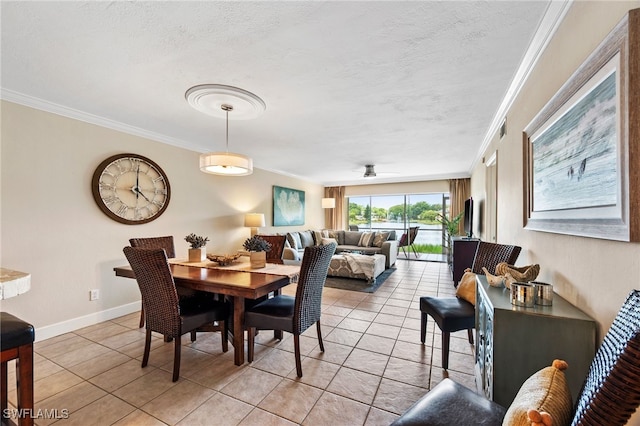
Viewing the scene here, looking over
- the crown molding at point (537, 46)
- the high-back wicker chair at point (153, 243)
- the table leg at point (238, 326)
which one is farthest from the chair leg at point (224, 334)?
the crown molding at point (537, 46)

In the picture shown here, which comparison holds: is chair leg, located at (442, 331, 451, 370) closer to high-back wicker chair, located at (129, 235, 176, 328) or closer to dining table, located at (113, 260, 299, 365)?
dining table, located at (113, 260, 299, 365)

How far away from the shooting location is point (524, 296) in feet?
4.17

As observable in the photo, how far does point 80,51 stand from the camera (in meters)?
1.83

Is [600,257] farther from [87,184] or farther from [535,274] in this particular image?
[87,184]

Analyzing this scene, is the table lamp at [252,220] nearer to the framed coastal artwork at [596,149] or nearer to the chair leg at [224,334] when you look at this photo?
the chair leg at [224,334]

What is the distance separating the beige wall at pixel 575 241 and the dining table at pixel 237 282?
1.78 m

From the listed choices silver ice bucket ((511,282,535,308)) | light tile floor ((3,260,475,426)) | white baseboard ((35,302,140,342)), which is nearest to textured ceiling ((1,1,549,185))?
silver ice bucket ((511,282,535,308))

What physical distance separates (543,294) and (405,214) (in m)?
7.17

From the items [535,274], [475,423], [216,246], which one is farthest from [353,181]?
[475,423]

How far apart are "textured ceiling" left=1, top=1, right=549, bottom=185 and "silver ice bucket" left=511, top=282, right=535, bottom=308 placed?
4.89 feet

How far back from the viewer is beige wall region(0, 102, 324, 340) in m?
2.46

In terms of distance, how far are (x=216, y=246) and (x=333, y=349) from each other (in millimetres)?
3046

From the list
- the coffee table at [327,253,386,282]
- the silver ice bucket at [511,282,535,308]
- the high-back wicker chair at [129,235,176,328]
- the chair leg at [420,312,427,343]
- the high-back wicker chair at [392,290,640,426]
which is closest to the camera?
the high-back wicker chair at [392,290,640,426]

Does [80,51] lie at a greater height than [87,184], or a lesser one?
greater
